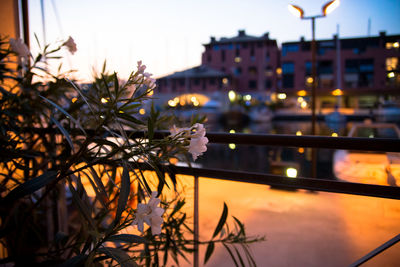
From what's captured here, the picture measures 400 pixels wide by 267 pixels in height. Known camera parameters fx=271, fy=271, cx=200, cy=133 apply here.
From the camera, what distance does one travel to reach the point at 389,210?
813 mm

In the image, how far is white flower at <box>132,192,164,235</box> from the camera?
54cm

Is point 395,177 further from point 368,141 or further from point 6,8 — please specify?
point 6,8

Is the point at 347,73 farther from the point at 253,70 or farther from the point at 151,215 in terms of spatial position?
the point at 253,70

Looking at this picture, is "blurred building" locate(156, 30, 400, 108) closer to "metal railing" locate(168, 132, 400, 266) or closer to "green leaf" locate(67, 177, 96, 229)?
"metal railing" locate(168, 132, 400, 266)

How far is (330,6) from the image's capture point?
286cm

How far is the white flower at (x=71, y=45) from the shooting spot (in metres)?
1.05

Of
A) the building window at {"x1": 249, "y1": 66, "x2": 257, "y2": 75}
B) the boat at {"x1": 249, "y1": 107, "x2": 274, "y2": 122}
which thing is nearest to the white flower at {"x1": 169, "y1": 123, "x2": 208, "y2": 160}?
the boat at {"x1": 249, "y1": 107, "x2": 274, "y2": 122}

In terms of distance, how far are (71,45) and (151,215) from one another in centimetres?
83

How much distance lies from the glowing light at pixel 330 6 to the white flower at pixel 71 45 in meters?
2.76

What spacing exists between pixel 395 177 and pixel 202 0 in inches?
79.2

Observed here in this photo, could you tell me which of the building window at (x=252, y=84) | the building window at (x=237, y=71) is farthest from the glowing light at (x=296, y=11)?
the building window at (x=252, y=84)

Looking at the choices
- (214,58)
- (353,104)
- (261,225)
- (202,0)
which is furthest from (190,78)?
(261,225)

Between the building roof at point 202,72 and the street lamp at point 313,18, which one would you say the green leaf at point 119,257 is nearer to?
the street lamp at point 313,18

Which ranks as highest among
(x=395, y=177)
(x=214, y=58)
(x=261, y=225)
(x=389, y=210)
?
(x=214, y=58)
